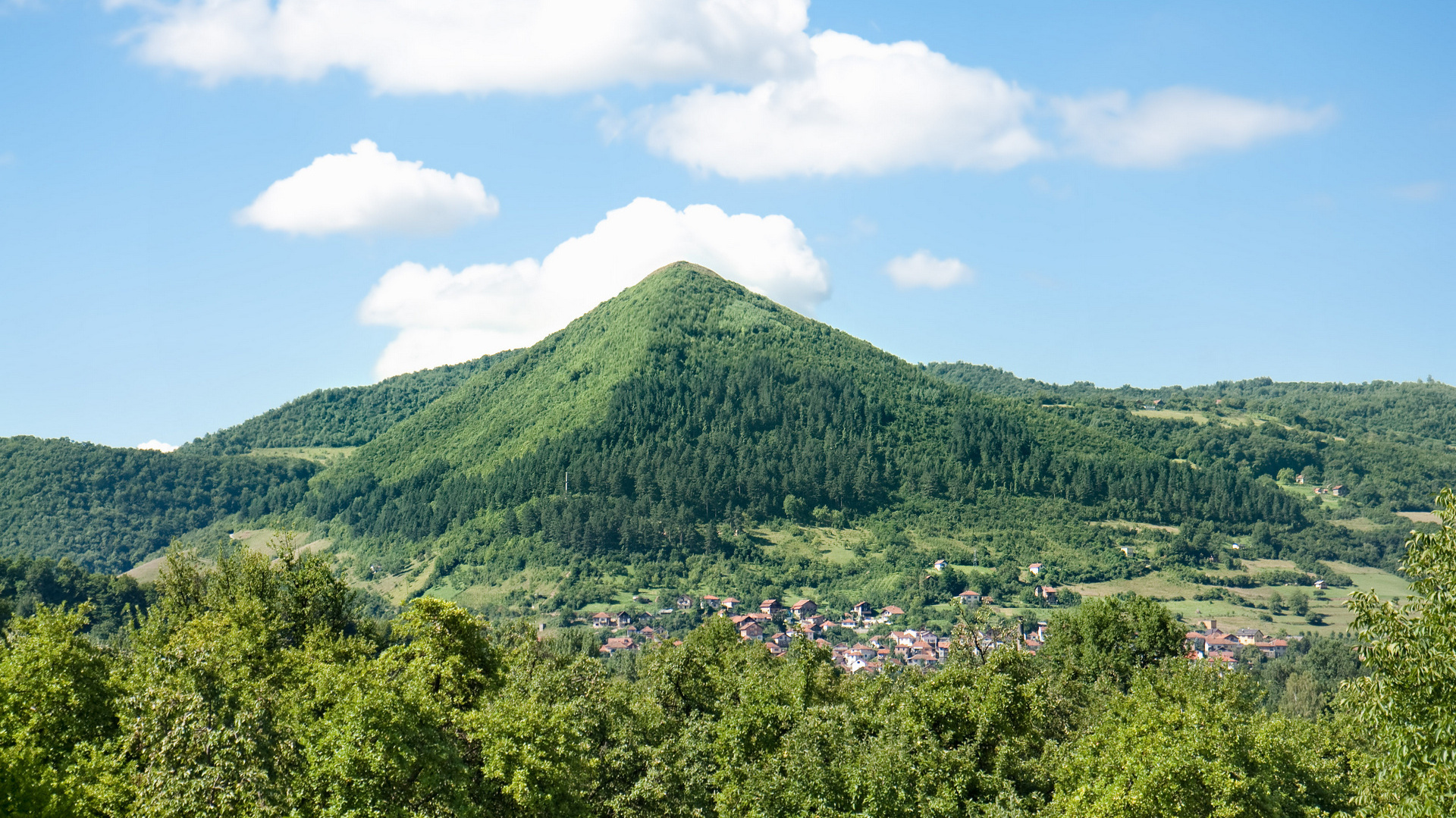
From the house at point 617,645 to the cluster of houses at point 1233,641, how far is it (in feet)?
315

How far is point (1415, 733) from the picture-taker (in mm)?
25047

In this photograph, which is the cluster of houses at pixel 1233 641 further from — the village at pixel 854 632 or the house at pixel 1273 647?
the village at pixel 854 632

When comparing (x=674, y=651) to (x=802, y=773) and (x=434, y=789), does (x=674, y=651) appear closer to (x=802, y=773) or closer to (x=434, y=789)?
(x=802, y=773)

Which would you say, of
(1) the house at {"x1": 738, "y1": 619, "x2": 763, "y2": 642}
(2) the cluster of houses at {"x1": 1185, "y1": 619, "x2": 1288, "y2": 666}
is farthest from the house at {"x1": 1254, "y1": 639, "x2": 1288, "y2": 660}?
(1) the house at {"x1": 738, "y1": 619, "x2": 763, "y2": 642}

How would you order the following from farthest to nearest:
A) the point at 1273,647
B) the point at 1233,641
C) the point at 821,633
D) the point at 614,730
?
the point at 1233,641 → the point at 821,633 → the point at 1273,647 → the point at 614,730

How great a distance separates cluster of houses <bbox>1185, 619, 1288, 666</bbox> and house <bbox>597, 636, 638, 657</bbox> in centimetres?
9589

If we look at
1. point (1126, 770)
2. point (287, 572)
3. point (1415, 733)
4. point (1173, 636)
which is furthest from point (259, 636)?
point (1173, 636)

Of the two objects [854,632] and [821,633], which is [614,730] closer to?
[821,633]

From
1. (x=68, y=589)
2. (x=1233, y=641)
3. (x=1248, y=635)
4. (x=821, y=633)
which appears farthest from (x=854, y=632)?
(x=68, y=589)

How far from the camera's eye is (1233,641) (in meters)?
180

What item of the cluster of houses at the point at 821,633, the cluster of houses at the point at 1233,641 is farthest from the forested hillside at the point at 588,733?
the cluster of houses at the point at 1233,641

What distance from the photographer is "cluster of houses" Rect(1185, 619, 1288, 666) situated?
561ft

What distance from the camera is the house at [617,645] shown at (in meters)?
152

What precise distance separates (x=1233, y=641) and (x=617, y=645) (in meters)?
114
